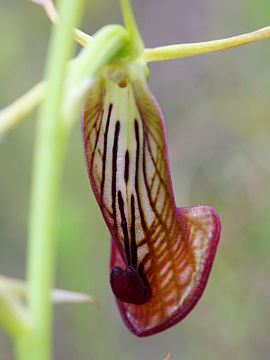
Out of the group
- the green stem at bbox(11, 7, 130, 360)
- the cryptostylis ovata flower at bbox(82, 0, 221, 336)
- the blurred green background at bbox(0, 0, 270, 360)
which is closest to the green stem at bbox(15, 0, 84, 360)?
the green stem at bbox(11, 7, 130, 360)

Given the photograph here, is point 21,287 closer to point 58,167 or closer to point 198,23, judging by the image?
point 58,167

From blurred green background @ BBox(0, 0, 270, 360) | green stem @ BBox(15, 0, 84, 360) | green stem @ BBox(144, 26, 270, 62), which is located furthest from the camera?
blurred green background @ BBox(0, 0, 270, 360)

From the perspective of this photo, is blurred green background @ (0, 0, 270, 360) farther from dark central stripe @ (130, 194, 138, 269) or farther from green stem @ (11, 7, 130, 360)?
green stem @ (11, 7, 130, 360)

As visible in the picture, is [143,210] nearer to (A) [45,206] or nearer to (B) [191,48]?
(B) [191,48]

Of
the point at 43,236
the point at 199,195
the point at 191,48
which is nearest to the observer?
the point at 43,236

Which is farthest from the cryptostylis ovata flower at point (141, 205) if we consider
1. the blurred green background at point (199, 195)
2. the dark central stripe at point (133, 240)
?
the blurred green background at point (199, 195)

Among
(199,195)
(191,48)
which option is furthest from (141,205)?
(199,195)

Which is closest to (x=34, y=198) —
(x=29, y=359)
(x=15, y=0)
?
(x=29, y=359)
